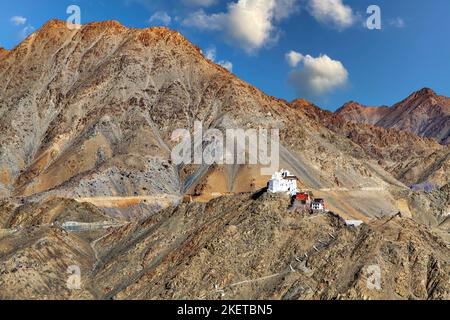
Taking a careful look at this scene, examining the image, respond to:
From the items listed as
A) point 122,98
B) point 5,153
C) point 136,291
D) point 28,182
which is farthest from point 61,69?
point 136,291

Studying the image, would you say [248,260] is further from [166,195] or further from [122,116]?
[122,116]

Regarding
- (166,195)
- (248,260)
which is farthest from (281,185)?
(166,195)

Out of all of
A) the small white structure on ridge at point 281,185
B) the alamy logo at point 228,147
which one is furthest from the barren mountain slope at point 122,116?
the small white structure on ridge at point 281,185

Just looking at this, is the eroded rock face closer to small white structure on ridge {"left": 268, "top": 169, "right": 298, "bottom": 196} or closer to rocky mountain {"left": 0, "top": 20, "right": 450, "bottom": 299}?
rocky mountain {"left": 0, "top": 20, "right": 450, "bottom": 299}

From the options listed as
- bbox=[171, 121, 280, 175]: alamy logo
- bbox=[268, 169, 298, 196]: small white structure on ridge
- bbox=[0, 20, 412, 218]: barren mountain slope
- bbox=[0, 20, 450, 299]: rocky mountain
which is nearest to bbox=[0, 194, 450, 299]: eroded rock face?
bbox=[0, 20, 450, 299]: rocky mountain

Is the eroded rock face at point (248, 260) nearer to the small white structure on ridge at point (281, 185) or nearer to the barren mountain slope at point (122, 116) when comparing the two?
the small white structure on ridge at point (281, 185)
